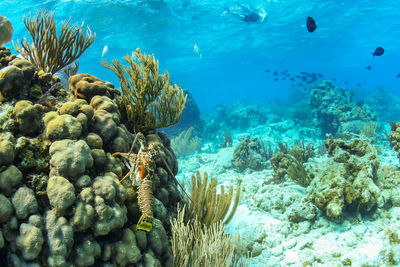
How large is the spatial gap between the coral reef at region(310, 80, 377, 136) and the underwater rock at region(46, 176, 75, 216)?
13.6 meters

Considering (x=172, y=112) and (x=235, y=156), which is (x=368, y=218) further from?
(x=235, y=156)

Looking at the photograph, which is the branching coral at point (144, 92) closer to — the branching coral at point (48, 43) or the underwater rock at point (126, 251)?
the branching coral at point (48, 43)

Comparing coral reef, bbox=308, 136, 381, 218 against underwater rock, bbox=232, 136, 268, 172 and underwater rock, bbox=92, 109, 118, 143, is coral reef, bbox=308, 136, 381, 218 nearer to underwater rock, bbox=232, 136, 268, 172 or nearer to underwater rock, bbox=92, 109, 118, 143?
underwater rock, bbox=92, 109, 118, 143

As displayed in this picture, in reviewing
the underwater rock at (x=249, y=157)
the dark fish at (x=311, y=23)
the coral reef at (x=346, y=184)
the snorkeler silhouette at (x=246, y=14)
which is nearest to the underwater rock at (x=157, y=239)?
the coral reef at (x=346, y=184)

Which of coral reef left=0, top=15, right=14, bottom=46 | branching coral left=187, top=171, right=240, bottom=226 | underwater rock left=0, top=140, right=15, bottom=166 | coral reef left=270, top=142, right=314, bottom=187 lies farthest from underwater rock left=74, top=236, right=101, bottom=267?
coral reef left=270, top=142, right=314, bottom=187

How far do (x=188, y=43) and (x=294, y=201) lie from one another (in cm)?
3177

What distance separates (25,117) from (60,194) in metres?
0.99

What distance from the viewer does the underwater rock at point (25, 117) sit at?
2359mm

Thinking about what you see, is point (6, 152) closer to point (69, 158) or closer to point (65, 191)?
point (69, 158)

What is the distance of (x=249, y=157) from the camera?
9.58 metres

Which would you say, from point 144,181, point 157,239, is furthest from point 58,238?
point 157,239

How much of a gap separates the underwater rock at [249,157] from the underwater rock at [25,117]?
25.7 ft

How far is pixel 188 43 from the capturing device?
33.1 m

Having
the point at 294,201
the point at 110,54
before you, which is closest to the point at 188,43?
the point at 110,54
